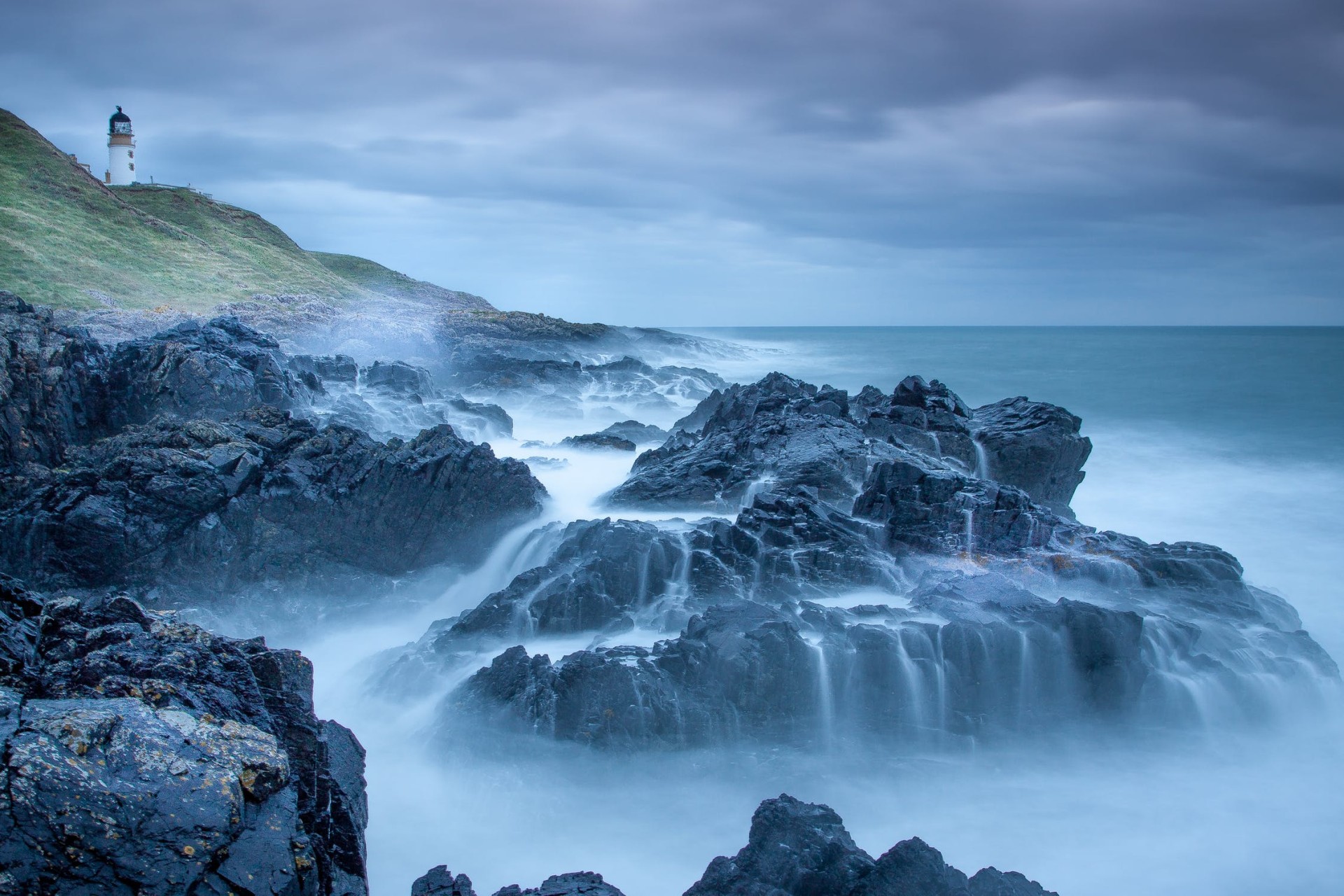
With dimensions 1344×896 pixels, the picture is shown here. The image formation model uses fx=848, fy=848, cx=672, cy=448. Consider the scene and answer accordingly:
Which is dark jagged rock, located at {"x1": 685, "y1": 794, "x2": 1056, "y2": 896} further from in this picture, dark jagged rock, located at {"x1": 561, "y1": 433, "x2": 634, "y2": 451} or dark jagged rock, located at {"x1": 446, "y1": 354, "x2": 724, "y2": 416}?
dark jagged rock, located at {"x1": 446, "y1": 354, "x2": 724, "y2": 416}

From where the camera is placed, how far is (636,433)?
82.5 ft

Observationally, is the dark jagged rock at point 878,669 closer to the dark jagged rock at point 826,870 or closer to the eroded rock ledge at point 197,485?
the eroded rock ledge at point 197,485

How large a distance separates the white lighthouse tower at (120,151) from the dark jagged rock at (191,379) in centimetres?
5696

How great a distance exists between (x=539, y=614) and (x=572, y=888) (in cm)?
661

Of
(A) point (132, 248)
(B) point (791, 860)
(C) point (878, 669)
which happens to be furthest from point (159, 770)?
(A) point (132, 248)

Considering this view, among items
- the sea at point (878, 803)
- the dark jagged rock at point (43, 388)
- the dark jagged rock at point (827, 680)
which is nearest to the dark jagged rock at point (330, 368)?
the dark jagged rock at point (43, 388)

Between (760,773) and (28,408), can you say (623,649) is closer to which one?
(760,773)

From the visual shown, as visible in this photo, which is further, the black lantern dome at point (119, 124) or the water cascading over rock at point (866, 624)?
the black lantern dome at point (119, 124)

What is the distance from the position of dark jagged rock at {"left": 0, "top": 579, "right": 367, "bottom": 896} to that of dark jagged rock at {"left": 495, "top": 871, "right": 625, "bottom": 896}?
48.9 inches

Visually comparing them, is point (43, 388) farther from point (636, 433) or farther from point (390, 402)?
point (636, 433)

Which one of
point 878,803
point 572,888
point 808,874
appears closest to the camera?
point 572,888

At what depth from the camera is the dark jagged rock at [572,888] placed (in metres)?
5.86

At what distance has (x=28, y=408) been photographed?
15.2 m

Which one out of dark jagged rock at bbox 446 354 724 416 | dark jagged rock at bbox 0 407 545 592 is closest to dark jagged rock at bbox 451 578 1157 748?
dark jagged rock at bbox 0 407 545 592
